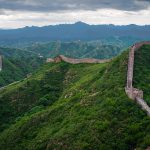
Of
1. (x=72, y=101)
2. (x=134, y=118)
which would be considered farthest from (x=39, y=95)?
(x=134, y=118)

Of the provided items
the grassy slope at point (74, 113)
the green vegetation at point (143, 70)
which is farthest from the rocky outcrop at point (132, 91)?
the green vegetation at point (143, 70)

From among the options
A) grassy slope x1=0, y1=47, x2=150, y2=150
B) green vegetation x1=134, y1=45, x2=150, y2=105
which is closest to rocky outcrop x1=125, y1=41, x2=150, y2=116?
grassy slope x1=0, y1=47, x2=150, y2=150

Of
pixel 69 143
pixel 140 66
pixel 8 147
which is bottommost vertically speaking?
pixel 8 147

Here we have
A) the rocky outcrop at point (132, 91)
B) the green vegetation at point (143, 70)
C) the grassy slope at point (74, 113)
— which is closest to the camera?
the grassy slope at point (74, 113)

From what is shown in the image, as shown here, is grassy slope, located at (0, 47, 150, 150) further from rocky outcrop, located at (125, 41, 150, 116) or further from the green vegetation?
the green vegetation

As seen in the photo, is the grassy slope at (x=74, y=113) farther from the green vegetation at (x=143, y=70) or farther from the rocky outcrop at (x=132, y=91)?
the green vegetation at (x=143, y=70)

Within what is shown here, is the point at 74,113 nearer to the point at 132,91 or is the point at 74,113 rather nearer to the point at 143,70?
the point at 132,91

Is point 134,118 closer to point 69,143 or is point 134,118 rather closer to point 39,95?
point 69,143

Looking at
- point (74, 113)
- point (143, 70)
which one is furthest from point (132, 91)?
point (143, 70)

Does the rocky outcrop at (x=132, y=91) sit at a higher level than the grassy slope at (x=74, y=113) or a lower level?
higher
